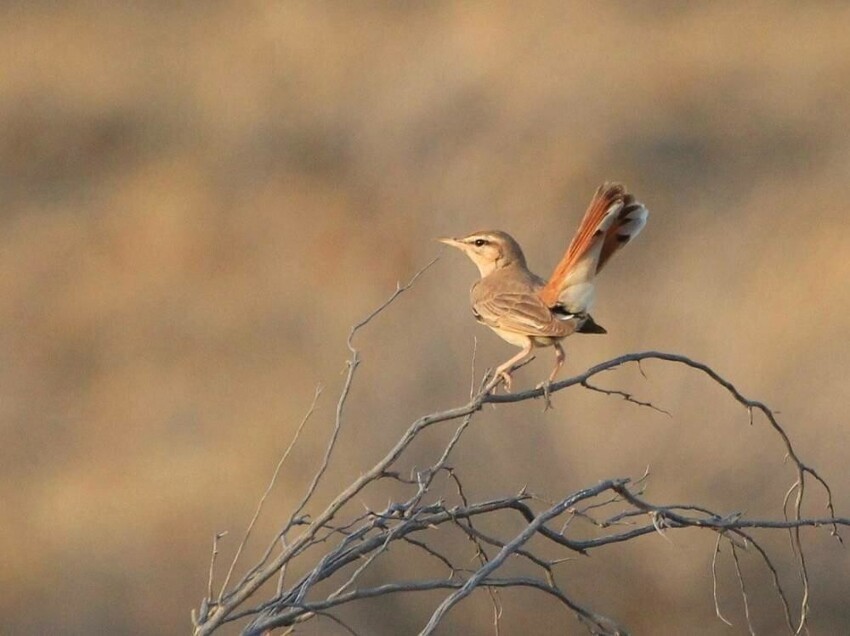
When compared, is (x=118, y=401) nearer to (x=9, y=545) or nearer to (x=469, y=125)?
(x=9, y=545)

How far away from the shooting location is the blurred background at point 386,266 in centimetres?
809

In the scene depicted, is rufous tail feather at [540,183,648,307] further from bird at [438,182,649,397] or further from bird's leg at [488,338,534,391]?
bird's leg at [488,338,534,391]

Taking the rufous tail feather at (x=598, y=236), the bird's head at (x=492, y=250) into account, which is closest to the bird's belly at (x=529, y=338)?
the rufous tail feather at (x=598, y=236)

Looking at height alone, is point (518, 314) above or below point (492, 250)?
below

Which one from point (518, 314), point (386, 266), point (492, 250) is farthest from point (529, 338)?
point (386, 266)

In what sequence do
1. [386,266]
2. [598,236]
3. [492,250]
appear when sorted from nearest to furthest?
[598,236]
[492,250]
[386,266]

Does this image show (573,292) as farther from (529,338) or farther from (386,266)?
(386,266)

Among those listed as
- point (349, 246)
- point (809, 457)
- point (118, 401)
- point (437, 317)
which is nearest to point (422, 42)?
point (349, 246)

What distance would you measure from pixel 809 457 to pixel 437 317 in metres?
2.17

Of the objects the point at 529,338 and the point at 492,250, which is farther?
the point at 492,250

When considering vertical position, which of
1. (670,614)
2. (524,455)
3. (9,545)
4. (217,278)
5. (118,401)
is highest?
(217,278)

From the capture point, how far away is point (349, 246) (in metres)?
9.40

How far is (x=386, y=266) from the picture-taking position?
29.9ft

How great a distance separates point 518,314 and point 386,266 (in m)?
5.10
